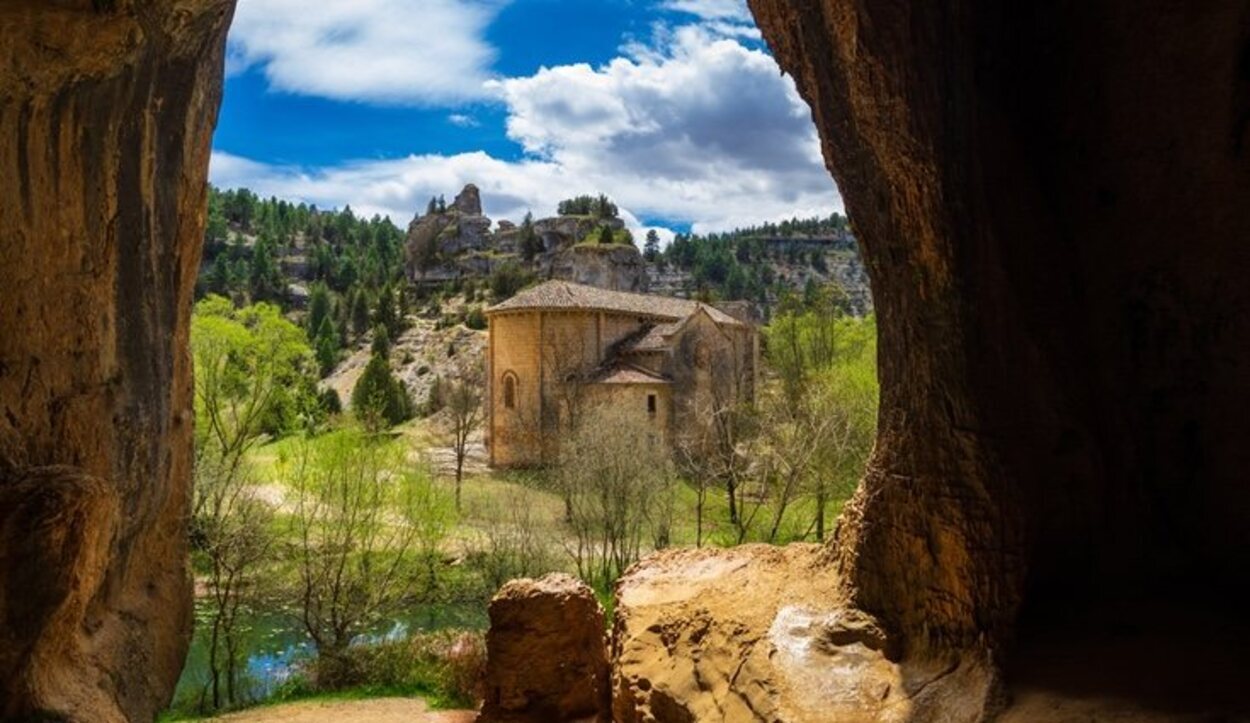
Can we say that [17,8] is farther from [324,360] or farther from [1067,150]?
[324,360]

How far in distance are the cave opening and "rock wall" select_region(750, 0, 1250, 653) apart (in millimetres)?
19

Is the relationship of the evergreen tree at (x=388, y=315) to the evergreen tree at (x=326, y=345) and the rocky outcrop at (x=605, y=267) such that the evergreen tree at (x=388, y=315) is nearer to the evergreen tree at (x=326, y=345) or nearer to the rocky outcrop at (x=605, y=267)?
the evergreen tree at (x=326, y=345)

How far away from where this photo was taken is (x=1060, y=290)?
6.73 metres

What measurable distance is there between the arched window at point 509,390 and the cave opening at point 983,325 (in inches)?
1272

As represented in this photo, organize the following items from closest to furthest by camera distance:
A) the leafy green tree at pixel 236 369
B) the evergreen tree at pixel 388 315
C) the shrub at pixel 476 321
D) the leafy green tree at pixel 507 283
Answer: the leafy green tree at pixel 236 369 < the shrub at pixel 476 321 < the evergreen tree at pixel 388 315 < the leafy green tree at pixel 507 283

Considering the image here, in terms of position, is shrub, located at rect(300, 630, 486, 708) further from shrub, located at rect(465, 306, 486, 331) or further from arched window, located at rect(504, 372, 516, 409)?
shrub, located at rect(465, 306, 486, 331)

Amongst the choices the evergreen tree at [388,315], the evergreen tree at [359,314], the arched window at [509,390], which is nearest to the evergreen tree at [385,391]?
the arched window at [509,390]

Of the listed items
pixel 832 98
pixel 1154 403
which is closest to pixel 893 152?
pixel 832 98

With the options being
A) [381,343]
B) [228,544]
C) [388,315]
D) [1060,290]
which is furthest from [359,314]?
[1060,290]

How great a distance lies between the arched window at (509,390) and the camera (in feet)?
131

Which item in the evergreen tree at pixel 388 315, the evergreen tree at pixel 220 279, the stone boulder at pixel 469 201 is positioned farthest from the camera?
the stone boulder at pixel 469 201

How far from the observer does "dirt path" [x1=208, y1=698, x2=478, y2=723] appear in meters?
17.1

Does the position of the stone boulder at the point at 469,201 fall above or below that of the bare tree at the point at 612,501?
above

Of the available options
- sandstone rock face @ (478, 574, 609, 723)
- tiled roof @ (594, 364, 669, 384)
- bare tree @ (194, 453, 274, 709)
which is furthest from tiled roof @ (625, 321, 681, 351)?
sandstone rock face @ (478, 574, 609, 723)
